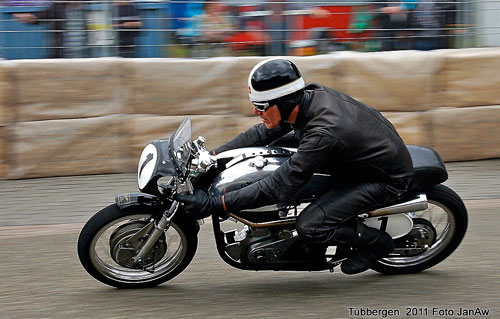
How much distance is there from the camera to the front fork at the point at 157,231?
15.5 feet

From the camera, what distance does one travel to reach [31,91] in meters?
7.77

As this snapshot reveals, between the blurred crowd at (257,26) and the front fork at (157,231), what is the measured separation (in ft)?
11.9

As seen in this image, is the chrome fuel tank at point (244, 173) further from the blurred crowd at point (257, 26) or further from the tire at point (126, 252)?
the blurred crowd at point (257, 26)

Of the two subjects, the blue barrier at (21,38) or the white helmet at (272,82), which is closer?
the white helmet at (272,82)

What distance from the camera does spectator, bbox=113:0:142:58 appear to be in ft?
26.2

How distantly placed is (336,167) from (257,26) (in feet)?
12.7

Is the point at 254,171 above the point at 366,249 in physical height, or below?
above

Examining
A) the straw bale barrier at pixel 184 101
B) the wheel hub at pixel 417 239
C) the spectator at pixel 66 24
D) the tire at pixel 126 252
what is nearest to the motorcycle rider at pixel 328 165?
the wheel hub at pixel 417 239

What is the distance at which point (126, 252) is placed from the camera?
4934 millimetres

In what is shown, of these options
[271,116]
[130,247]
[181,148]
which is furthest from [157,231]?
[271,116]

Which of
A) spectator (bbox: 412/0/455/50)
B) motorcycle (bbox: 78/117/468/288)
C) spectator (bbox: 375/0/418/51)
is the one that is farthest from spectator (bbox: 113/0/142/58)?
motorcycle (bbox: 78/117/468/288)

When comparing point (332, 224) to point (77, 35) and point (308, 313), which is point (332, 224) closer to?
point (308, 313)

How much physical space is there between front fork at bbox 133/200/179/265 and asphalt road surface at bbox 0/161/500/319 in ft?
0.89

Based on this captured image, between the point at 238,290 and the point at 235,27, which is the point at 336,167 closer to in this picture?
the point at 238,290
